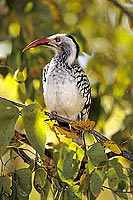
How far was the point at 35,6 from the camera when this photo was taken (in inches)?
156

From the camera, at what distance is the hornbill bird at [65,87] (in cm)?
326

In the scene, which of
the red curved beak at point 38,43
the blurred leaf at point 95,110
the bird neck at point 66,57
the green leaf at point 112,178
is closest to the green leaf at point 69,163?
the green leaf at point 112,178

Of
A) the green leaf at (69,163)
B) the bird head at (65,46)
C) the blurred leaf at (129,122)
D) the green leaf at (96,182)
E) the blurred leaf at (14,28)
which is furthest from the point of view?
the blurred leaf at (14,28)

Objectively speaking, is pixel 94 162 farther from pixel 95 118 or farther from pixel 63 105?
pixel 95 118

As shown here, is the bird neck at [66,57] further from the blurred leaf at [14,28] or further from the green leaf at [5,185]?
the green leaf at [5,185]

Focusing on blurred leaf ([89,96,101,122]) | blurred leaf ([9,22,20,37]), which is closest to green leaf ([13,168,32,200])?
blurred leaf ([89,96,101,122])

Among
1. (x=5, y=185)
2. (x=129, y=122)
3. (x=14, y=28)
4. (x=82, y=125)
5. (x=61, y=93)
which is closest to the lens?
(x=5, y=185)

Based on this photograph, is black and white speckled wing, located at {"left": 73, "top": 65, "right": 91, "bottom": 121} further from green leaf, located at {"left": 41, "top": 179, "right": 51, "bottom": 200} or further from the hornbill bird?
green leaf, located at {"left": 41, "top": 179, "right": 51, "bottom": 200}

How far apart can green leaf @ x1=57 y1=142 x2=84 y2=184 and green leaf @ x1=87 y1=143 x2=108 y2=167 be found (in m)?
0.05

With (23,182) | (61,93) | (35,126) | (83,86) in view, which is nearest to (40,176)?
(23,182)

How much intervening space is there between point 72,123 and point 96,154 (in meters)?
0.24

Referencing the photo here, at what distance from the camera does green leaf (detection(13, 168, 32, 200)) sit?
89.6 inches

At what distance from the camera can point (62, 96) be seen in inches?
129

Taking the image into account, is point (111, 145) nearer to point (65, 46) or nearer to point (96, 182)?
point (96, 182)
